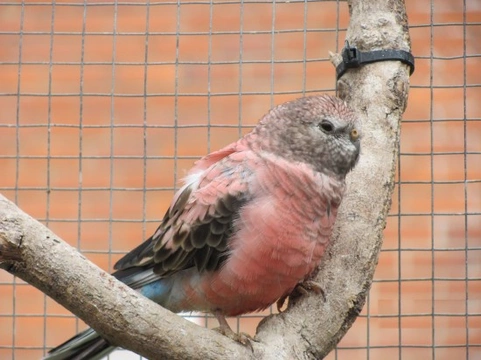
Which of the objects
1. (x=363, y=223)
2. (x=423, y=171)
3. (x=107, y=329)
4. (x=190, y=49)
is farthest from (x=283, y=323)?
(x=190, y=49)

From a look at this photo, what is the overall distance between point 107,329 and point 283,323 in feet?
1.90

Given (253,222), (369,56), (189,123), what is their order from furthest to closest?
(189,123), (369,56), (253,222)

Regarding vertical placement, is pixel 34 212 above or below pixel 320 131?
below

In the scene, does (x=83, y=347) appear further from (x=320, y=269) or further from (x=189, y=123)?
(x=189, y=123)

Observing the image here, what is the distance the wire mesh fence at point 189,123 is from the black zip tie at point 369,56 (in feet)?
3.59

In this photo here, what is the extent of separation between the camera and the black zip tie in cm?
269

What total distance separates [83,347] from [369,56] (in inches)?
50.5

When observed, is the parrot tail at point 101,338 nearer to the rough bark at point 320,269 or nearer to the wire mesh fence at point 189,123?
the rough bark at point 320,269

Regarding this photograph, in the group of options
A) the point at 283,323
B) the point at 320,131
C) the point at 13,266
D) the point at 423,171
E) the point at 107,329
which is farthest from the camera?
the point at 423,171

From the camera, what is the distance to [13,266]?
1830 mm

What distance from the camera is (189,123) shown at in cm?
397

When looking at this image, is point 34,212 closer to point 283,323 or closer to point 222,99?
point 222,99

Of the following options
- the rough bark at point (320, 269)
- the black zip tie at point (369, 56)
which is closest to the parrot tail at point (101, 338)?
the rough bark at point (320, 269)

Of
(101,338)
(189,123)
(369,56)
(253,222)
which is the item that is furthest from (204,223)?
(189,123)
